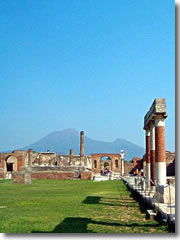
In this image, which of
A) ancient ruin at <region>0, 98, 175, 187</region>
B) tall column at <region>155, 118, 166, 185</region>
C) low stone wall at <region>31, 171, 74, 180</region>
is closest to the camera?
tall column at <region>155, 118, 166, 185</region>

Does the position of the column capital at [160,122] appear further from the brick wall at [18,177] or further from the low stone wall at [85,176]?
the low stone wall at [85,176]

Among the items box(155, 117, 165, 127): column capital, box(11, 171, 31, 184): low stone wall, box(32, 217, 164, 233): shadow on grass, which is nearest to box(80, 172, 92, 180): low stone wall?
box(11, 171, 31, 184): low stone wall

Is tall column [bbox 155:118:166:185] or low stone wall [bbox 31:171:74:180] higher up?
tall column [bbox 155:118:166:185]

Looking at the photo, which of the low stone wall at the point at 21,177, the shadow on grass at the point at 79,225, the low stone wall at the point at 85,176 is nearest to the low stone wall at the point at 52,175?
the low stone wall at the point at 85,176

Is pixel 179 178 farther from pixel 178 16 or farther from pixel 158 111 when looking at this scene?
pixel 158 111

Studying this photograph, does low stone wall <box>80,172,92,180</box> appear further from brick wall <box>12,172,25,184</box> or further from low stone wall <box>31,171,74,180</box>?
brick wall <box>12,172,25,184</box>

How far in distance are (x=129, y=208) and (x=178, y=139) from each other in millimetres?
4699

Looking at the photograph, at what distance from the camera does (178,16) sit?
795 centimetres

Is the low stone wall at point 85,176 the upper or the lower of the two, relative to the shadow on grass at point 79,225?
lower

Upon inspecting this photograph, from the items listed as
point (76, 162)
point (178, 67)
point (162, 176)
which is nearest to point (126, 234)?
point (178, 67)

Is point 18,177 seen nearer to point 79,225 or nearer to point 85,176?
point 85,176

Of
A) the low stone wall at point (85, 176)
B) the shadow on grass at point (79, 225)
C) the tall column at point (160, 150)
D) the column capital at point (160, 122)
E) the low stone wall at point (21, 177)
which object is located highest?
the column capital at point (160, 122)

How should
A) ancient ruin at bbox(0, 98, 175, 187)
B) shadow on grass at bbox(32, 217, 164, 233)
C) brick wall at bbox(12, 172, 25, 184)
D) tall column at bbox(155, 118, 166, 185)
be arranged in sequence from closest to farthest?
1. shadow on grass at bbox(32, 217, 164, 233)
2. tall column at bbox(155, 118, 166, 185)
3. ancient ruin at bbox(0, 98, 175, 187)
4. brick wall at bbox(12, 172, 25, 184)

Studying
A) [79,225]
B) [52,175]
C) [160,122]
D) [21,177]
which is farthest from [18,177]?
[79,225]
